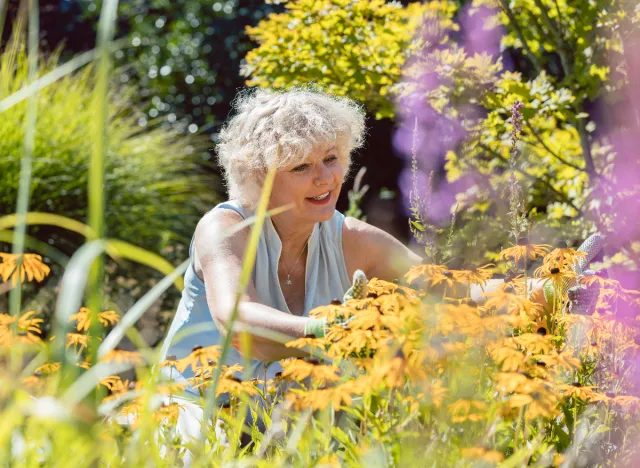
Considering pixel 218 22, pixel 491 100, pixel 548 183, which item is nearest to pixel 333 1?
pixel 491 100

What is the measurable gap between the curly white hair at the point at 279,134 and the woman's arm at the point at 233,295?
210mm

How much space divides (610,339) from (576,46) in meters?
2.22

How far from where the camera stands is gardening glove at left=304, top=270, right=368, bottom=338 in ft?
4.96

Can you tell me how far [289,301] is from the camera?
263 cm

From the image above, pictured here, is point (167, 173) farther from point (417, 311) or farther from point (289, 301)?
point (417, 311)

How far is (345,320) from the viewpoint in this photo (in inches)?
59.0

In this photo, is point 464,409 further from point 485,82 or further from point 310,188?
point 485,82

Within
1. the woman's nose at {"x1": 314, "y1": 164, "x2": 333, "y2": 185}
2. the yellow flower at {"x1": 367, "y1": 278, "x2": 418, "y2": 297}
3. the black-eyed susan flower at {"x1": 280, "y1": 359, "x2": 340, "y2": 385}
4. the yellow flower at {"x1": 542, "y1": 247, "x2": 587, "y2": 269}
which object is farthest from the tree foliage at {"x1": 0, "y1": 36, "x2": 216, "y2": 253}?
the black-eyed susan flower at {"x1": 280, "y1": 359, "x2": 340, "y2": 385}

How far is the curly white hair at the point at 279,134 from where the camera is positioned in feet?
7.98

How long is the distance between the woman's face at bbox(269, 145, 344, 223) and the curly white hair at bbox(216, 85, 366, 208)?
4 cm

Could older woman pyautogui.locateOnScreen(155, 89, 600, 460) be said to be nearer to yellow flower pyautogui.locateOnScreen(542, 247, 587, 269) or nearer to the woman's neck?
the woman's neck

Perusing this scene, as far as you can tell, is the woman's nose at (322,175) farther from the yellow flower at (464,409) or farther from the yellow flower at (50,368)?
the yellow flower at (464,409)

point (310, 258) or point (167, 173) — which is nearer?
point (310, 258)

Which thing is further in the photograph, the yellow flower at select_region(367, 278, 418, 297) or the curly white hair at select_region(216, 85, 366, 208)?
the curly white hair at select_region(216, 85, 366, 208)
